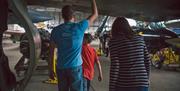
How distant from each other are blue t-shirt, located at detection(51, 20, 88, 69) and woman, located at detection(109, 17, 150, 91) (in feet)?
1.68

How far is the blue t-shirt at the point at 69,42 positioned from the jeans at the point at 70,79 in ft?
0.18

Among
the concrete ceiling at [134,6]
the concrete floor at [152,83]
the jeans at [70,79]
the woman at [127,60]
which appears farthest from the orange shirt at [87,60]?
the concrete floor at [152,83]

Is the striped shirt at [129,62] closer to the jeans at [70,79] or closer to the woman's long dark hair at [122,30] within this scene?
the woman's long dark hair at [122,30]

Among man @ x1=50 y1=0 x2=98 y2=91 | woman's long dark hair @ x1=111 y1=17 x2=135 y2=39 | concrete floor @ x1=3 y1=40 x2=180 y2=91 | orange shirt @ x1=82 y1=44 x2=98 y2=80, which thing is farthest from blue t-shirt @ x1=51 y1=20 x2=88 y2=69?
concrete floor @ x1=3 y1=40 x2=180 y2=91

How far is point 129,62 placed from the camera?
368cm

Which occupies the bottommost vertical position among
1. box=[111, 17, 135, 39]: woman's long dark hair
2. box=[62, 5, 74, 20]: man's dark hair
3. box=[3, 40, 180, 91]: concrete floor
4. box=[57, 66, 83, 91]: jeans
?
box=[3, 40, 180, 91]: concrete floor

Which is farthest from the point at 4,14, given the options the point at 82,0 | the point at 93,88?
the point at 93,88

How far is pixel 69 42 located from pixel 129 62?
81cm

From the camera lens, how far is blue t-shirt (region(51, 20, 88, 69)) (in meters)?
4.12

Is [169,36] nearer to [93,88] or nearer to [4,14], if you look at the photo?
[93,88]

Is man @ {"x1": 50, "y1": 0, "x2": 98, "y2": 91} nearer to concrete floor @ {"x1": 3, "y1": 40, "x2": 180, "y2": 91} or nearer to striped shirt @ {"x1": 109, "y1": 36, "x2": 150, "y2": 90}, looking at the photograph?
striped shirt @ {"x1": 109, "y1": 36, "x2": 150, "y2": 90}

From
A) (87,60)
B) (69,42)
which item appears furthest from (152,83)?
(69,42)

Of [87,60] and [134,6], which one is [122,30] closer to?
[87,60]

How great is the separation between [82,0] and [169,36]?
Result: 286 inches
